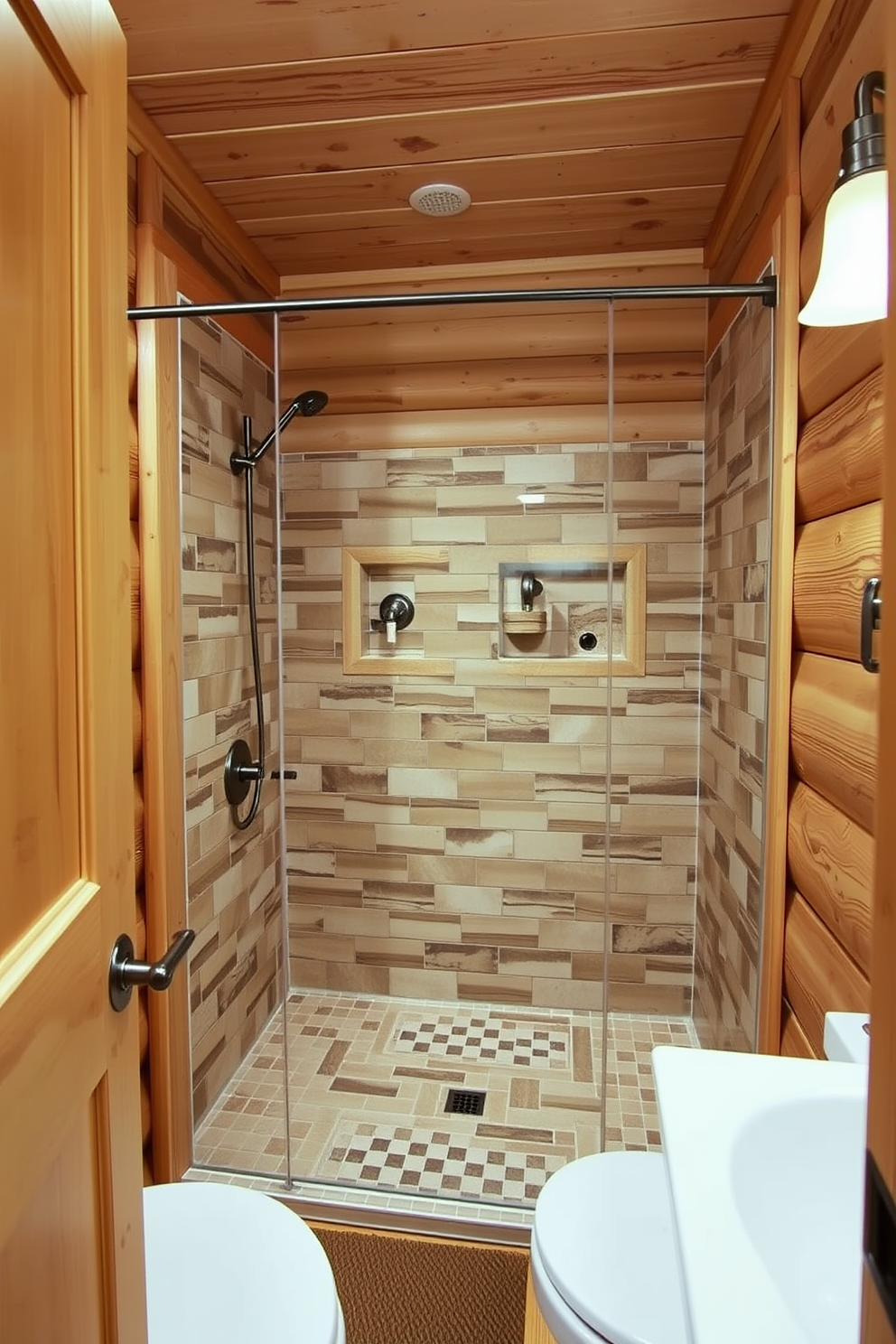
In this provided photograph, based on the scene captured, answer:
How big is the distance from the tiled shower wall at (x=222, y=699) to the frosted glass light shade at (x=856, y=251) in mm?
1510

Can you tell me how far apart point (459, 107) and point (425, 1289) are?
2606 mm

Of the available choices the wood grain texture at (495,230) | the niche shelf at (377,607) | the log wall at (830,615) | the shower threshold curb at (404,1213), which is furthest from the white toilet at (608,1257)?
the wood grain texture at (495,230)

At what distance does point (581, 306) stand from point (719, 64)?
→ 34.0 inches

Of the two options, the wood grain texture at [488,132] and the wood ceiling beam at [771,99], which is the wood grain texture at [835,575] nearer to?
the wood ceiling beam at [771,99]

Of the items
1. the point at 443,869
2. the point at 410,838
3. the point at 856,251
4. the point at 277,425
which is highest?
the point at 277,425

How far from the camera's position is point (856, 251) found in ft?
3.13

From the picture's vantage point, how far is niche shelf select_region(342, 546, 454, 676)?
2.58 meters

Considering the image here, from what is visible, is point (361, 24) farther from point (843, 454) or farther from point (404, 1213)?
point (404, 1213)

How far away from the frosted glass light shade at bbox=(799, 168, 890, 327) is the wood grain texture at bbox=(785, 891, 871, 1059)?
995mm

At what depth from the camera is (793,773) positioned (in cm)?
162

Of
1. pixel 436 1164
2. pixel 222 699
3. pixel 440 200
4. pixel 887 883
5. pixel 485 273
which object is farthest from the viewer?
pixel 485 273

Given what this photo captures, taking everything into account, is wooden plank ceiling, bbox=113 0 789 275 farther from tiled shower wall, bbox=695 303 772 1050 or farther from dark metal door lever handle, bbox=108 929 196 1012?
dark metal door lever handle, bbox=108 929 196 1012

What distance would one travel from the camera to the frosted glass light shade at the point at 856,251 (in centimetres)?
92

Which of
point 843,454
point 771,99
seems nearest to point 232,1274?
point 843,454
